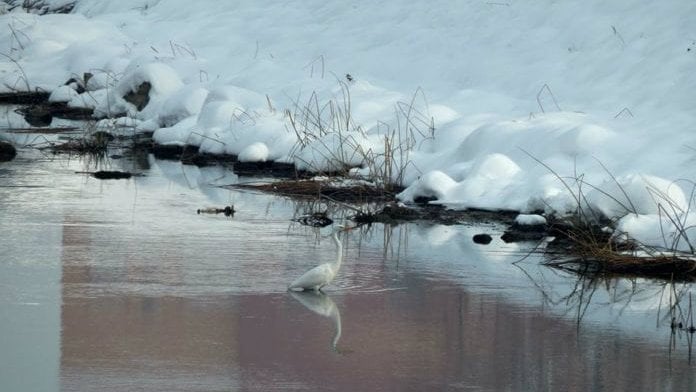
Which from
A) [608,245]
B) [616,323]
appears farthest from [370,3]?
[616,323]

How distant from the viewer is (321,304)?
28.2 feet

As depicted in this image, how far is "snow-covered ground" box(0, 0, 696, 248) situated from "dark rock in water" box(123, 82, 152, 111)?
0.42ft

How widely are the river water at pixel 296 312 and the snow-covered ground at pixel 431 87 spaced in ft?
5.14

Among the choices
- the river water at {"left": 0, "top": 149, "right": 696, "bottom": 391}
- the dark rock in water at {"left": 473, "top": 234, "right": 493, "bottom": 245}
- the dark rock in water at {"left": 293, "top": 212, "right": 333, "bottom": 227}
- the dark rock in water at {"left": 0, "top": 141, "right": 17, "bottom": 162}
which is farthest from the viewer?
the dark rock in water at {"left": 0, "top": 141, "right": 17, "bottom": 162}

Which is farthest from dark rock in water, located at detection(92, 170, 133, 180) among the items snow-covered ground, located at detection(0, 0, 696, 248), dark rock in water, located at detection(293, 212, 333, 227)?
dark rock in water, located at detection(293, 212, 333, 227)

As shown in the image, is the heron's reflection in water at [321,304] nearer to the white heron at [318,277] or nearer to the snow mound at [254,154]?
the white heron at [318,277]

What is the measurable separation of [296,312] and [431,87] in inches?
454

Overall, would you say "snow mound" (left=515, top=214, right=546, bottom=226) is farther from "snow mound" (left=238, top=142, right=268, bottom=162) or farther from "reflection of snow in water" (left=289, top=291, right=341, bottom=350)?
"snow mound" (left=238, top=142, right=268, bottom=162)

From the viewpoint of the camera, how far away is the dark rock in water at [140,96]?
20656 mm

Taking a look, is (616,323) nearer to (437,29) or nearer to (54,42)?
(437,29)

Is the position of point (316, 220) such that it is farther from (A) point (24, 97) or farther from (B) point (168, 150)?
(A) point (24, 97)

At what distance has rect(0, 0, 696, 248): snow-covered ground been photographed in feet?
43.5

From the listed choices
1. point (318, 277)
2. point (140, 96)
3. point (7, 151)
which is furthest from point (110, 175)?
point (140, 96)

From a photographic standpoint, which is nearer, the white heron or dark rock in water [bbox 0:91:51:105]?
the white heron
